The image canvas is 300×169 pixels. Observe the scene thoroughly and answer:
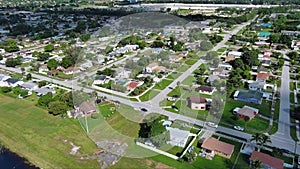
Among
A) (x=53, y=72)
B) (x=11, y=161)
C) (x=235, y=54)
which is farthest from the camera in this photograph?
(x=235, y=54)

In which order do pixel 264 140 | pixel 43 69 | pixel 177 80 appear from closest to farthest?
pixel 264 140
pixel 177 80
pixel 43 69

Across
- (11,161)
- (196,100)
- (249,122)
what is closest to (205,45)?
(196,100)

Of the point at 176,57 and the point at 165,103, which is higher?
the point at 176,57

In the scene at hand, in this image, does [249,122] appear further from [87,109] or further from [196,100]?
[87,109]

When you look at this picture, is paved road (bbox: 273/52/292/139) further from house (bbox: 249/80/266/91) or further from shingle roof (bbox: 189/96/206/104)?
shingle roof (bbox: 189/96/206/104)

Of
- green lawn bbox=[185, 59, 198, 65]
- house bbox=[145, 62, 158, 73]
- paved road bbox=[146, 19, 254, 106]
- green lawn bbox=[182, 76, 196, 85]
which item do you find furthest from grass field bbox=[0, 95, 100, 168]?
green lawn bbox=[185, 59, 198, 65]

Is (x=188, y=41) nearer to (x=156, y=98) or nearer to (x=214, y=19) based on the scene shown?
(x=156, y=98)

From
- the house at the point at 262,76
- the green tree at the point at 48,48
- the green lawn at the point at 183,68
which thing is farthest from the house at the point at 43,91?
the house at the point at 262,76
